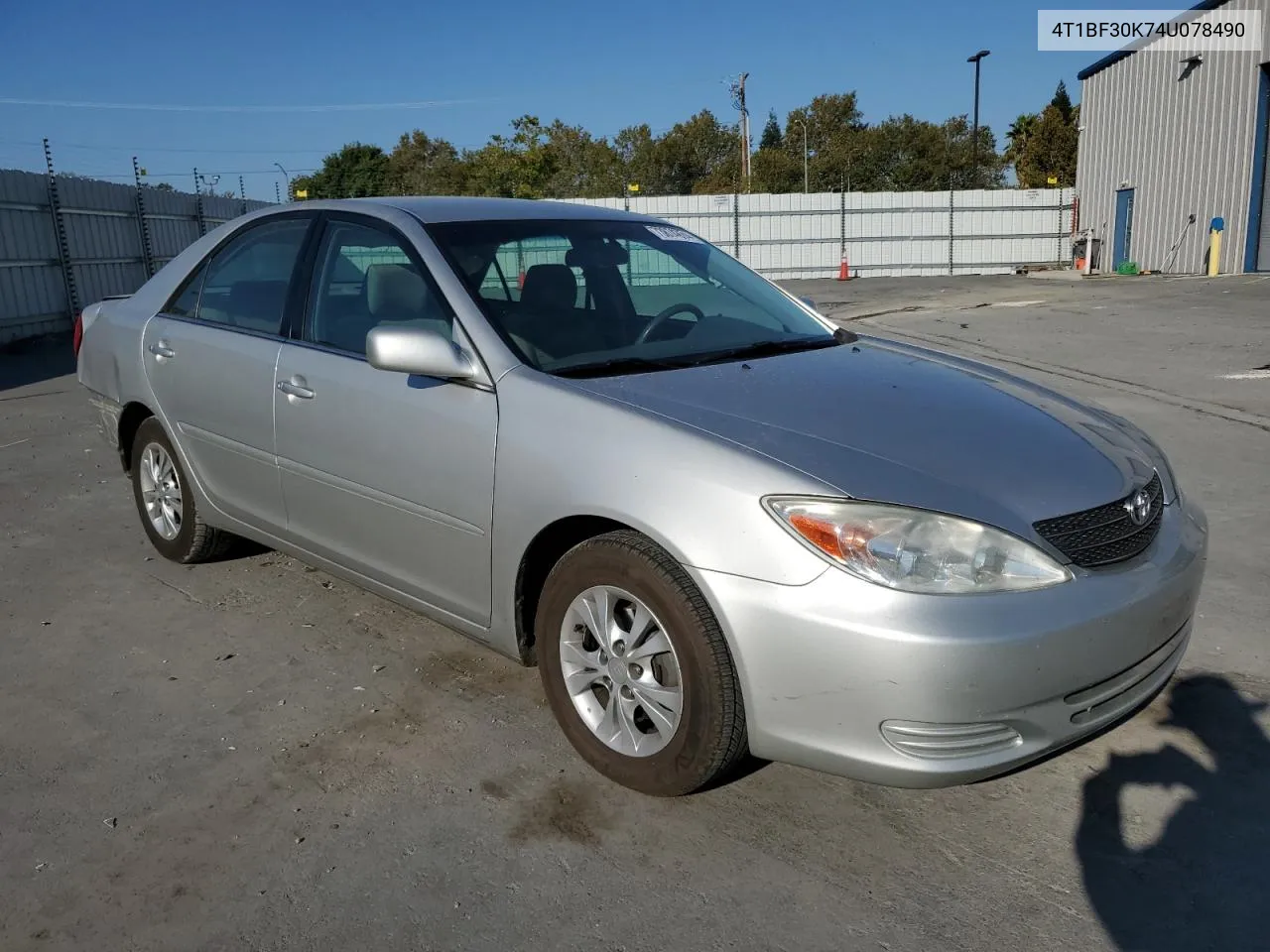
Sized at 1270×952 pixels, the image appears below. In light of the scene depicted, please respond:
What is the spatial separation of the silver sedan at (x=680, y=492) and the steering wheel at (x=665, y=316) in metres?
0.03

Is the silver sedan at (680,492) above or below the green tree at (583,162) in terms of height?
below

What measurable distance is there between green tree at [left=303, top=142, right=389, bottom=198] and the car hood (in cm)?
6809

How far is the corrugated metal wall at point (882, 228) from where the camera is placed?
3066 cm

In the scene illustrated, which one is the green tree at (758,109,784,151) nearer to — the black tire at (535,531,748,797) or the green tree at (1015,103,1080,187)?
the green tree at (1015,103,1080,187)

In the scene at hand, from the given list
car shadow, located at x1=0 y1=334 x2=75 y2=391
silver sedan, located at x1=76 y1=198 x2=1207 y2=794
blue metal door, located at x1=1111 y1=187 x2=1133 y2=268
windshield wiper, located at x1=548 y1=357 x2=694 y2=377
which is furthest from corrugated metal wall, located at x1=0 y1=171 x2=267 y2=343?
blue metal door, located at x1=1111 y1=187 x2=1133 y2=268

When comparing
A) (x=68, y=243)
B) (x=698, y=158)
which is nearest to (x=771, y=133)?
(x=698, y=158)

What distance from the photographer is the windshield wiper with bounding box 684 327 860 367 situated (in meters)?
3.29

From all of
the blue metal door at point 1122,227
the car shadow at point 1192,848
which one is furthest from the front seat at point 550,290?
the blue metal door at point 1122,227

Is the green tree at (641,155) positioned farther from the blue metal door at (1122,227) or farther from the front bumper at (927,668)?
the front bumper at (927,668)

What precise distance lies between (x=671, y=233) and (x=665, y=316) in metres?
0.82

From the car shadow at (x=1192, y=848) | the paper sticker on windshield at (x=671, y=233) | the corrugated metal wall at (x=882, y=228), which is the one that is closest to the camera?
the car shadow at (x=1192, y=848)

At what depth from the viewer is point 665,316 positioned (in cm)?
357

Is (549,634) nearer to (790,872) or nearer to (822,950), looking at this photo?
(790,872)

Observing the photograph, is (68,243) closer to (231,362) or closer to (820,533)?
(231,362)
